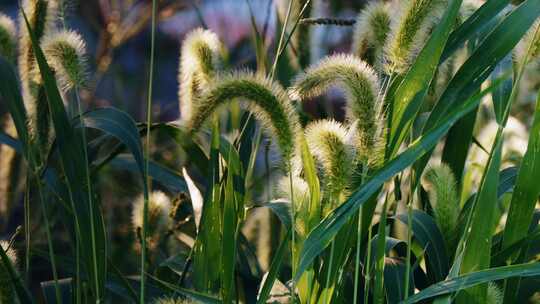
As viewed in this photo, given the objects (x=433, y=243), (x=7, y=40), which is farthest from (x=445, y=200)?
(x=7, y=40)

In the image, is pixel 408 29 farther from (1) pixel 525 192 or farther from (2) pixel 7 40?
(2) pixel 7 40

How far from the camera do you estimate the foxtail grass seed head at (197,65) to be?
1552mm

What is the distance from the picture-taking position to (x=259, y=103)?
4.17ft

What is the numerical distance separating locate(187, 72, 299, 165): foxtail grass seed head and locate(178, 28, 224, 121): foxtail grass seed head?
0.26m

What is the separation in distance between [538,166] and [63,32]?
76 cm

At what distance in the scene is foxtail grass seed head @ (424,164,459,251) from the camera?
1.48m

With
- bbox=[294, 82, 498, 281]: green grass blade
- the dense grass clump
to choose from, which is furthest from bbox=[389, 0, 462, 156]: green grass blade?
bbox=[294, 82, 498, 281]: green grass blade

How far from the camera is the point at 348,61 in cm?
129

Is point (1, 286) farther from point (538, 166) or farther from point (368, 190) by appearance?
point (538, 166)

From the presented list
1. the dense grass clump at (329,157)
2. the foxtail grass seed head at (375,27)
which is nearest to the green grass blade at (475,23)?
the dense grass clump at (329,157)

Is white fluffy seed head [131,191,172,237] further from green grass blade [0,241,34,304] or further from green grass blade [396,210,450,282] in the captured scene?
green grass blade [396,210,450,282]

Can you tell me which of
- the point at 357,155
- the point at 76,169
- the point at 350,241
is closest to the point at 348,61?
the point at 357,155

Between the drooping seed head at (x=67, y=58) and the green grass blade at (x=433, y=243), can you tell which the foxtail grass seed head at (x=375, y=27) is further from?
the drooping seed head at (x=67, y=58)

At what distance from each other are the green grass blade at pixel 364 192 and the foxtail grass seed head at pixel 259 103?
0.41ft
